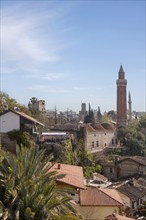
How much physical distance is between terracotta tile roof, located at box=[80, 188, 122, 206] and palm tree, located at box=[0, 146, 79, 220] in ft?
18.7

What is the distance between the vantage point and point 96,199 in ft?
72.2

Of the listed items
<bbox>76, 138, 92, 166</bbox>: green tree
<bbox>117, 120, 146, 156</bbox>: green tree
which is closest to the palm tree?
<bbox>76, 138, 92, 166</bbox>: green tree

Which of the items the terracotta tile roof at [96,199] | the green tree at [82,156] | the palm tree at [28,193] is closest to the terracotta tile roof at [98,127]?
the green tree at [82,156]

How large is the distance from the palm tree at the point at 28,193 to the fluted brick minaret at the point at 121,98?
3299 inches

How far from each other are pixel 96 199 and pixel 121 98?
256ft

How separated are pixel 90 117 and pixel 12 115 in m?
52.5

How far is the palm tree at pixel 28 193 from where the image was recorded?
1384cm

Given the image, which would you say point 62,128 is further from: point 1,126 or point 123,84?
point 123,84

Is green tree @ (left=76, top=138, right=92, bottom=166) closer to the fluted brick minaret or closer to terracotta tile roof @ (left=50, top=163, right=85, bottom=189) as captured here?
terracotta tile roof @ (left=50, top=163, right=85, bottom=189)

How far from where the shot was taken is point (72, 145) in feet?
150

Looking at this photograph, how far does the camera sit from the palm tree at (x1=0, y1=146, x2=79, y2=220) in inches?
545

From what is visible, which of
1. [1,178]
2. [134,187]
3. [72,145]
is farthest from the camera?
[72,145]

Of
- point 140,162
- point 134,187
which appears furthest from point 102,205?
point 140,162

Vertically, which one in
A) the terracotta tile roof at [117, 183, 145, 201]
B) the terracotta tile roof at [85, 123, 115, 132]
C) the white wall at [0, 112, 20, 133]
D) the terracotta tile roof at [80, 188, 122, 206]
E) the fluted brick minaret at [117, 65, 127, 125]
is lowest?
the terracotta tile roof at [117, 183, 145, 201]
